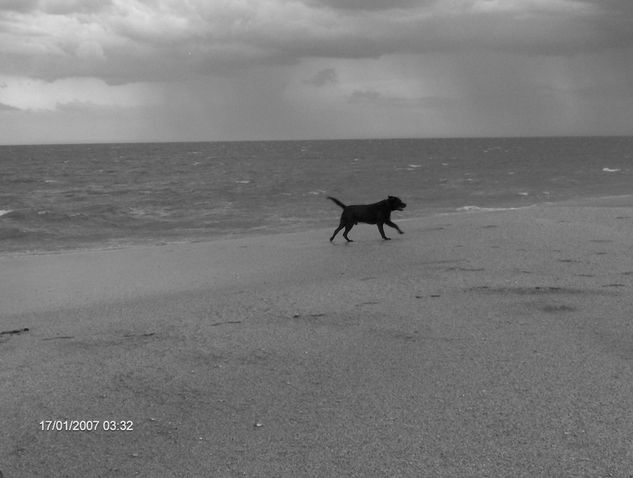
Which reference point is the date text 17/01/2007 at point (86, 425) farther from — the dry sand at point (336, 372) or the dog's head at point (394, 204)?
the dog's head at point (394, 204)

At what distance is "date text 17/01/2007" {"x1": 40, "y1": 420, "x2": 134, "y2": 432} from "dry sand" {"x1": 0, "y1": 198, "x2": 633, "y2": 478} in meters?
0.04

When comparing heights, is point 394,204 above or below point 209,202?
above

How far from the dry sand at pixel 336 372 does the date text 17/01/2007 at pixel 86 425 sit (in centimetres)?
4

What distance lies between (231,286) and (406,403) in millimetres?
4390

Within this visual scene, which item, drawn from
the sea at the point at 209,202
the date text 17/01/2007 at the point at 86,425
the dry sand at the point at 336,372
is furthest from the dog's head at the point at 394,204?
the date text 17/01/2007 at the point at 86,425

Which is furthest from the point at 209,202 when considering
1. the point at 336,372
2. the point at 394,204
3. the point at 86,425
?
the point at 86,425

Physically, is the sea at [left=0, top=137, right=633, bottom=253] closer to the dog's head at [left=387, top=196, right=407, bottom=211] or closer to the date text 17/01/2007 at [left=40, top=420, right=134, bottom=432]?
the dog's head at [left=387, top=196, right=407, bottom=211]

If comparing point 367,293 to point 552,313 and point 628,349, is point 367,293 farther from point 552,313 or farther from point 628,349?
point 628,349

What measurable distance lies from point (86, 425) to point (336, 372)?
168 centimetres

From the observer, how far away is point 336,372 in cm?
475

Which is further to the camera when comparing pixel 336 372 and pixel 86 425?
pixel 336 372

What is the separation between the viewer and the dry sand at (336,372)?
11.7 ft

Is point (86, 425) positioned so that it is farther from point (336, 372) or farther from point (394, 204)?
point (394, 204)

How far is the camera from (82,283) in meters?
9.12
